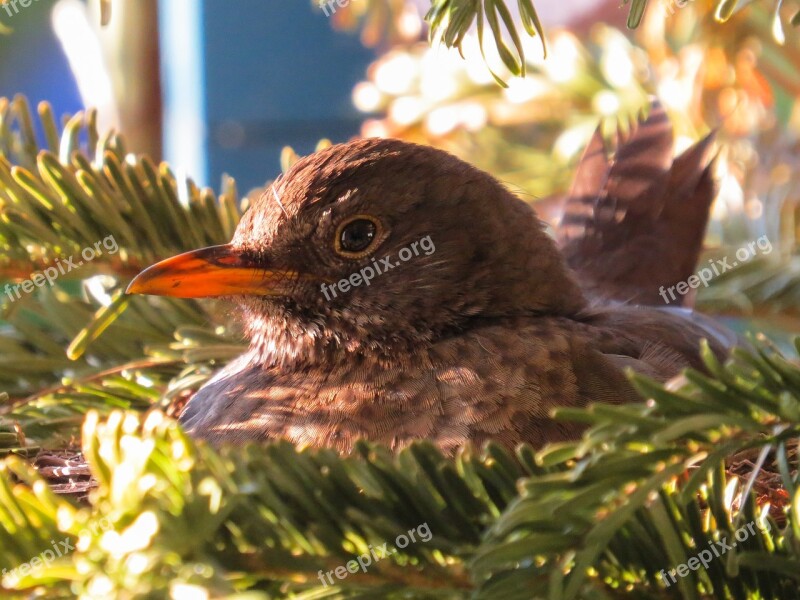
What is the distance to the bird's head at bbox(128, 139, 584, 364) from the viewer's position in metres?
1.36

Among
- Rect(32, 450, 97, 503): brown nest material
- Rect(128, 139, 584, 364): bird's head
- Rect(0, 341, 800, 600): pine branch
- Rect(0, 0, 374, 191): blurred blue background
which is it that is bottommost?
Rect(0, 341, 800, 600): pine branch

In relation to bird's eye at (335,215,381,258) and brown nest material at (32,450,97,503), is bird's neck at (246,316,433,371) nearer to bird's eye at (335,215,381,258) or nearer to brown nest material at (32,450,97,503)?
bird's eye at (335,215,381,258)

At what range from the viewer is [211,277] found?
131cm

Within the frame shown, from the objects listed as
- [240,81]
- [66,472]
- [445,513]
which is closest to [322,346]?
[66,472]

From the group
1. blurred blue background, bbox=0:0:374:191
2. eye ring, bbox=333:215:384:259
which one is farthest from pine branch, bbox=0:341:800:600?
blurred blue background, bbox=0:0:374:191

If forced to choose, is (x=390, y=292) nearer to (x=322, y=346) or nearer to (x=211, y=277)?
(x=322, y=346)

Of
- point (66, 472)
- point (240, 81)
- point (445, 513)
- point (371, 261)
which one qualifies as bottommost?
point (445, 513)

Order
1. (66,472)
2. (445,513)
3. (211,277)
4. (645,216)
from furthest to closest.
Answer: (645,216)
(211,277)
(66,472)
(445,513)

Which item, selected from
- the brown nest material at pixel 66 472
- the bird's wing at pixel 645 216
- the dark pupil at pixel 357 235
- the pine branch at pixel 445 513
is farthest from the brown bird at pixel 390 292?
the pine branch at pixel 445 513

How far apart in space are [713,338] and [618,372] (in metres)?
0.42

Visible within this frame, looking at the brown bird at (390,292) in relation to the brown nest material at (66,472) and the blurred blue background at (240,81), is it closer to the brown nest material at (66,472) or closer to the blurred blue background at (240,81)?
the brown nest material at (66,472)

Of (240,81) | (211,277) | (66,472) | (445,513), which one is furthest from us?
(240,81)

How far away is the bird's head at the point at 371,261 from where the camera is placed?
1.36 meters

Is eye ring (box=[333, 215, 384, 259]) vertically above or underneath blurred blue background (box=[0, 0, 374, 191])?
underneath
